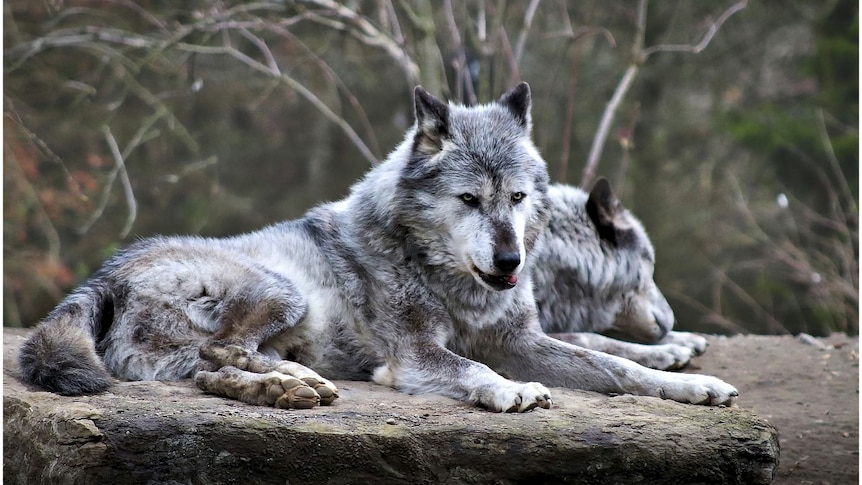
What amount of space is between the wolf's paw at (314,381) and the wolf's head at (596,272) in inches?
66.1

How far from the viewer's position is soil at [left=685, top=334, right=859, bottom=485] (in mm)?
3832

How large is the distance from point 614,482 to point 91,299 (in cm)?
214

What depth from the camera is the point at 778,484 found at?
3.78 meters

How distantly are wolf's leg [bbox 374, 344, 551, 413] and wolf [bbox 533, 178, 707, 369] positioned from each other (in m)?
1.22

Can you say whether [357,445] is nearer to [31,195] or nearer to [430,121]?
[430,121]

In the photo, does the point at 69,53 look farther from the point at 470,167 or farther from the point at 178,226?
the point at 470,167

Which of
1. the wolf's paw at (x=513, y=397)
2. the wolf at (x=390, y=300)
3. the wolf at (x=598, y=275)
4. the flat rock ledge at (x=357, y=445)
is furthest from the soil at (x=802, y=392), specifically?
the wolf's paw at (x=513, y=397)

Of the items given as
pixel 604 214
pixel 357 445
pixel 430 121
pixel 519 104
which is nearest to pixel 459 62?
pixel 604 214

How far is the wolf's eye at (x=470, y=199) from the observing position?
3506mm

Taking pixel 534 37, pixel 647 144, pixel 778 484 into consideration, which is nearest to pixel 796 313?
pixel 647 144

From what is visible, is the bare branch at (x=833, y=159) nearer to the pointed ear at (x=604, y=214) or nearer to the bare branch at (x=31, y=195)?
the pointed ear at (x=604, y=214)

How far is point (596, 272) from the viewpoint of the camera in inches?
186

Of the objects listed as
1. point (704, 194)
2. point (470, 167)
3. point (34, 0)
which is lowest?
point (470, 167)

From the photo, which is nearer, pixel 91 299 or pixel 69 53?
pixel 91 299
